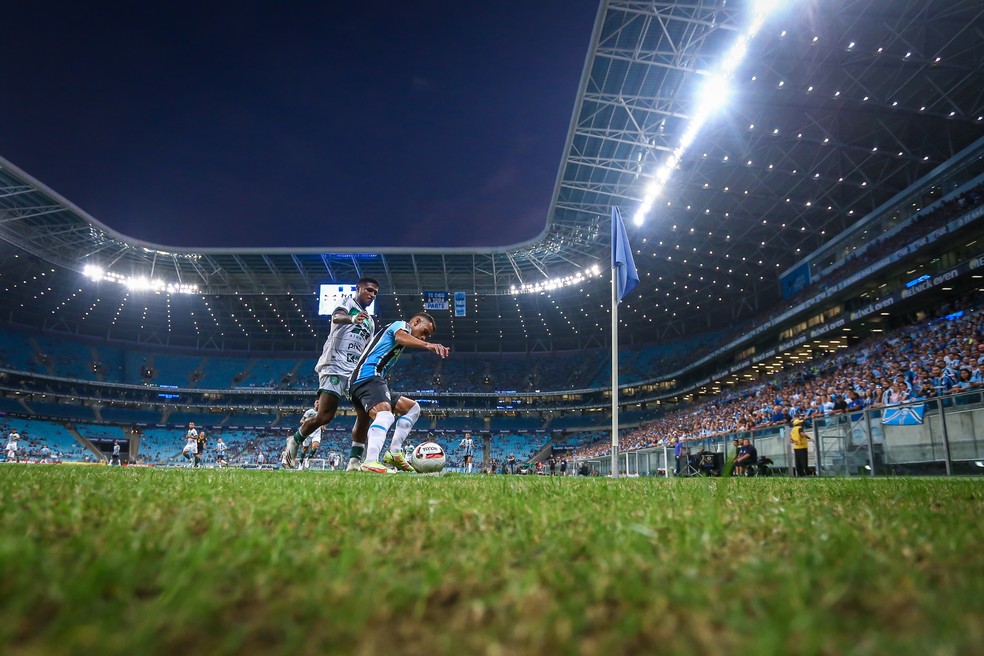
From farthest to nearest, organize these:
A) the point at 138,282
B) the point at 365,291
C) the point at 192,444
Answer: the point at 138,282, the point at 192,444, the point at 365,291

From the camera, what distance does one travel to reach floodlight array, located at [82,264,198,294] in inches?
1864

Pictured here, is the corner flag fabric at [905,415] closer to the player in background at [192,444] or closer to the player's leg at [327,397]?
the player's leg at [327,397]

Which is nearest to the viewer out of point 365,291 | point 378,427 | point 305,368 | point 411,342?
point 411,342

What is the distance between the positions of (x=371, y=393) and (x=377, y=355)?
618 mm

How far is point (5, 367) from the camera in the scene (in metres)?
51.8

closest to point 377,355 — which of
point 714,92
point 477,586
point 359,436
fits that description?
point 359,436

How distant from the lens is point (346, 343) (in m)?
10.0

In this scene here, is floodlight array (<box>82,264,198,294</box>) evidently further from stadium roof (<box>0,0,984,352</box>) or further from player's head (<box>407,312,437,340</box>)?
player's head (<box>407,312,437,340</box>)

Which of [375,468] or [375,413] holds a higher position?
[375,413]

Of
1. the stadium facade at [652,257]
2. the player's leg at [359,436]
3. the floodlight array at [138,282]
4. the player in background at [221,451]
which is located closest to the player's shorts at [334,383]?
the player's leg at [359,436]

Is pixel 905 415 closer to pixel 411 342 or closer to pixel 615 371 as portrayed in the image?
pixel 615 371

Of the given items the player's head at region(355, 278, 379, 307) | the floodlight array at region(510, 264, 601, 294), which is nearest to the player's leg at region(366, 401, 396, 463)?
the player's head at region(355, 278, 379, 307)

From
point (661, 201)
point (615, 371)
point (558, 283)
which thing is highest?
point (661, 201)

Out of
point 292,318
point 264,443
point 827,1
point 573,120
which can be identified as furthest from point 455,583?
point 292,318
